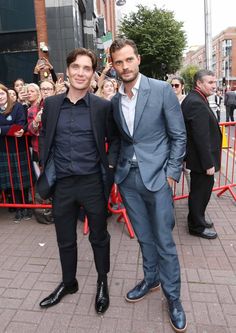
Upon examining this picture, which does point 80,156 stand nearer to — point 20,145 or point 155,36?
point 20,145

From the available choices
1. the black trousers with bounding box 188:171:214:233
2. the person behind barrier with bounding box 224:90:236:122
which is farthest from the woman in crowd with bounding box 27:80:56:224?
the person behind barrier with bounding box 224:90:236:122

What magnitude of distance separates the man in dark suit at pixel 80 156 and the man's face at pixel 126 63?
0.92 feet

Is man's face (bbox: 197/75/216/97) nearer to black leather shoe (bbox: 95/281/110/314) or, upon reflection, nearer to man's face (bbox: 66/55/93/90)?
man's face (bbox: 66/55/93/90)

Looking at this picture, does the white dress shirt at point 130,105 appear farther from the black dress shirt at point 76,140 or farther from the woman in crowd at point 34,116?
the woman in crowd at point 34,116

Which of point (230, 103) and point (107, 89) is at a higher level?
point (107, 89)

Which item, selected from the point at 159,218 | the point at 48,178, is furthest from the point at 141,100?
the point at 48,178

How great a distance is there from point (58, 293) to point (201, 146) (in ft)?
6.97

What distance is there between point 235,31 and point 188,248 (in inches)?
4278

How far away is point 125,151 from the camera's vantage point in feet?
8.75

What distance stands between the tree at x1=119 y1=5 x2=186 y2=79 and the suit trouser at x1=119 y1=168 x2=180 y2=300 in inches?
953

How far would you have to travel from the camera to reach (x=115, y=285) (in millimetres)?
3209

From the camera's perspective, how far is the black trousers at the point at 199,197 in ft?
13.5

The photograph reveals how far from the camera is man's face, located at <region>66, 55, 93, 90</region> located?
8.45 ft

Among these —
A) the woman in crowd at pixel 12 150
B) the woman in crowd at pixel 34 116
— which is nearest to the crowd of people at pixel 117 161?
the woman in crowd at pixel 34 116
